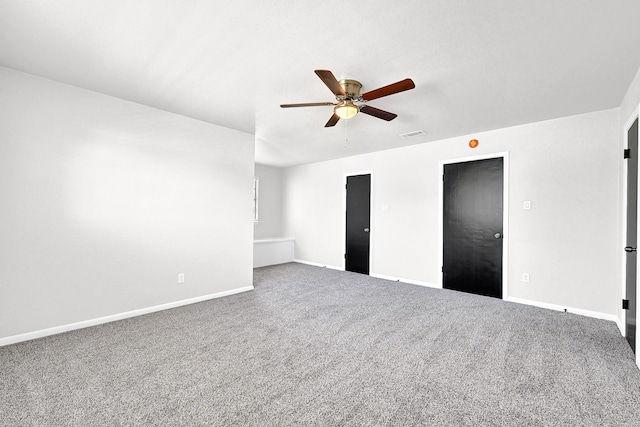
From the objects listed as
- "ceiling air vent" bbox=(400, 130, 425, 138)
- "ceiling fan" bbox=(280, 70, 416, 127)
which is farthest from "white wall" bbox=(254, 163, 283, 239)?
"ceiling fan" bbox=(280, 70, 416, 127)

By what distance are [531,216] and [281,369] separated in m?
3.81

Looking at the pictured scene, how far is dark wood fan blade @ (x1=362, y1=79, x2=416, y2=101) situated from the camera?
7.23 ft

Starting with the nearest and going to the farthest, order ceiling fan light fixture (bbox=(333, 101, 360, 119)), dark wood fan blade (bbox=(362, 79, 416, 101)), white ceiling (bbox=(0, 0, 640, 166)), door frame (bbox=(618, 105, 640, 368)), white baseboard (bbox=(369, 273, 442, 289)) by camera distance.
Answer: white ceiling (bbox=(0, 0, 640, 166)) → dark wood fan blade (bbox=(362, 79, 416, 101)) → ceiling fan light fixture (bbox=(333, 101, 360, 119)) → door frame (bbox=(618, 105, 640, 368)) → white baseboard (bbox=(369, 273, 442, 289))

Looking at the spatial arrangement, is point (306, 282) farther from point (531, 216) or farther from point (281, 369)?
point (531, 216)

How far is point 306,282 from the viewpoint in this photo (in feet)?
16.4

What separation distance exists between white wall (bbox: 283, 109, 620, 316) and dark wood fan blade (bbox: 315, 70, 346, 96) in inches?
116

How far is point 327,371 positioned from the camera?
84.0 inches

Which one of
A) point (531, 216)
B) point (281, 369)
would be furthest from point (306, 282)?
point (531, 216)

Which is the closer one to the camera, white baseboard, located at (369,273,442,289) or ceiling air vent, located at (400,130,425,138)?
ceiling air vent, located at (400,130,425,138)

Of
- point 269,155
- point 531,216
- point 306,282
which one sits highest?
point 269,155

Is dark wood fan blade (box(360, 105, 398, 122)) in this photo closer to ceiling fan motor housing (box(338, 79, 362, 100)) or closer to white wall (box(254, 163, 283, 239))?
ceiling fan motor housing (box(338, 79, 362, 100))

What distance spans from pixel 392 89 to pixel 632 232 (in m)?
2.72

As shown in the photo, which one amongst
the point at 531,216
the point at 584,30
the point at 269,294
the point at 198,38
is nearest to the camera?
the point at 584,30

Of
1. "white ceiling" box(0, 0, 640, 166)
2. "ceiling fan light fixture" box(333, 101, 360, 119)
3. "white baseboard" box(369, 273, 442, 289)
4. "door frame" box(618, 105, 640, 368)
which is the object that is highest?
"white ceiling" box(0, 0, 640, 166)
